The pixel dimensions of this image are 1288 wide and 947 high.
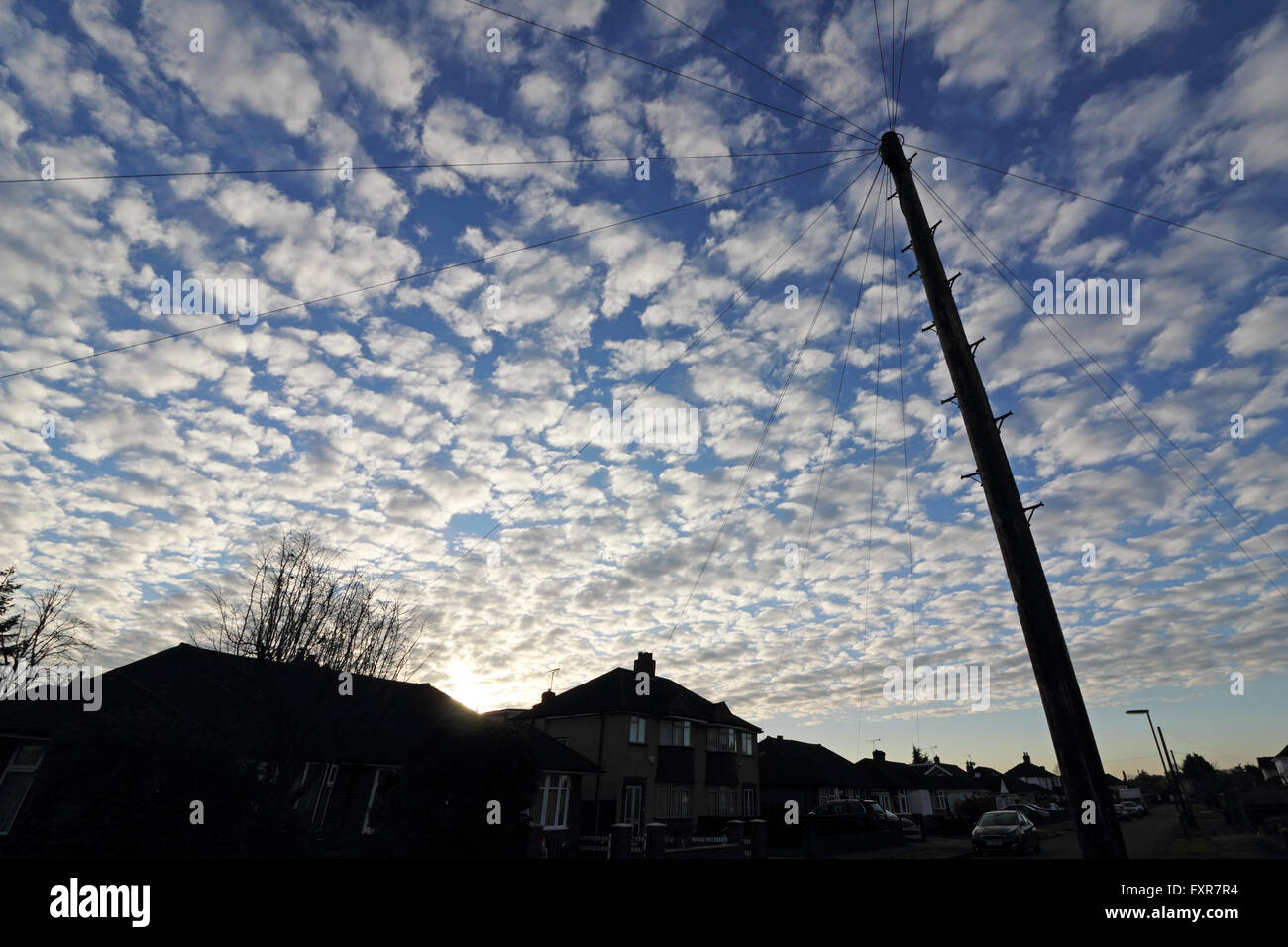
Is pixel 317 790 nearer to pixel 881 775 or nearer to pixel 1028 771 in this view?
pixel 881 775

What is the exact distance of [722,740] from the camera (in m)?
42.6

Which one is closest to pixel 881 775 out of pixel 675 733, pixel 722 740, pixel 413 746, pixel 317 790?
pixel 722 740

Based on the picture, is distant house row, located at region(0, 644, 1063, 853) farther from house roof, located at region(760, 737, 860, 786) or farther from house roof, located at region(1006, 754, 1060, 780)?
house roof, located at region(1006, 754, 1060, 780)

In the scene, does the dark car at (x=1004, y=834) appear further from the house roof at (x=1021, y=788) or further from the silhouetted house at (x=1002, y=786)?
the house roof at (x=1021, y=788)

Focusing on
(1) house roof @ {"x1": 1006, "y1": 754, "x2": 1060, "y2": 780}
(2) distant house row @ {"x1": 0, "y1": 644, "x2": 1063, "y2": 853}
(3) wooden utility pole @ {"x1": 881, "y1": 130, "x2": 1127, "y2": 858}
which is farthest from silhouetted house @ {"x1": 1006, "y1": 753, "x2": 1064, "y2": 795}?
(3) wooden utility pole @ {"x1": 881, "y1": 130, "x2": 1127, "y2": 858}

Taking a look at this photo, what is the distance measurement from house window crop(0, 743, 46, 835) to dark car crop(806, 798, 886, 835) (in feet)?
97.7

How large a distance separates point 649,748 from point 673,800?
143 inches

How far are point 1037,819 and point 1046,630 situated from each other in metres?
65.2

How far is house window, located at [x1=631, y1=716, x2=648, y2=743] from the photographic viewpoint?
3646cm

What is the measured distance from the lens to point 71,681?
19.2 meters
